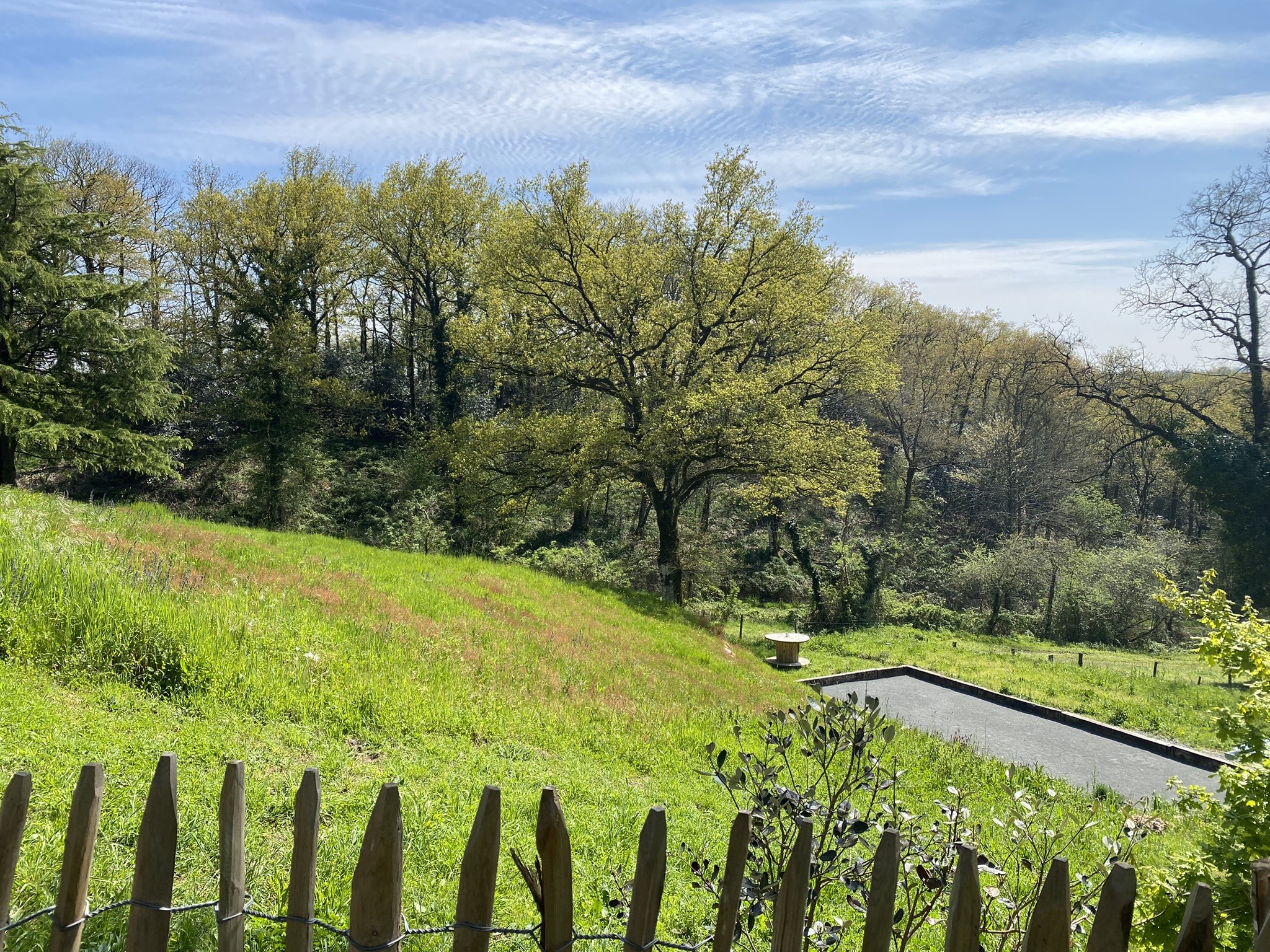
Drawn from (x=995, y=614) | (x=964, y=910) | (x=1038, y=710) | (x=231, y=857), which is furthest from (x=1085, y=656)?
(x=231, y=857)

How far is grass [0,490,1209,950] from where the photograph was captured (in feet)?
11.7

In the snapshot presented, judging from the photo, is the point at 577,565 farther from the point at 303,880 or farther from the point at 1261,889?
the point at 1261,889

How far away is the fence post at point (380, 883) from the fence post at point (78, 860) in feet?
2.42

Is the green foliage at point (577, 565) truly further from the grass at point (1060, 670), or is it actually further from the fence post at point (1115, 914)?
the fence post at point (1115, 914)

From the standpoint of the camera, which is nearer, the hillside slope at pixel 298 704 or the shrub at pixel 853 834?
the shrub at pixel 853 834

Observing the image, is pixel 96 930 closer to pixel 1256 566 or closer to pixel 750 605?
pixel 750 605

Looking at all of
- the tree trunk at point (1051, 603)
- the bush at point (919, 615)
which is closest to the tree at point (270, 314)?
the bush at point (919, 615)

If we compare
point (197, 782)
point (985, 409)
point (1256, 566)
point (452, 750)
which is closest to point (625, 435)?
point (452, 750)

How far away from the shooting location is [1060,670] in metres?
19.7

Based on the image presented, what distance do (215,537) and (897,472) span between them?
36.9 m

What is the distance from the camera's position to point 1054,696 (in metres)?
16.4

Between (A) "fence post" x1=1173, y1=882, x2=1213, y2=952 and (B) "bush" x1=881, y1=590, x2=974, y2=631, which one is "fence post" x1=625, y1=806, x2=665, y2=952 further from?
(B) "bush" x1=881, y1=590, x2=974, y2=631

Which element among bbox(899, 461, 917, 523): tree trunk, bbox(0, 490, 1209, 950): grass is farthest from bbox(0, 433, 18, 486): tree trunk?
bbox(899, 461, 917, 523): tree trunk

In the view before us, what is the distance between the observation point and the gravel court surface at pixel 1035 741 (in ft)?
35.6
